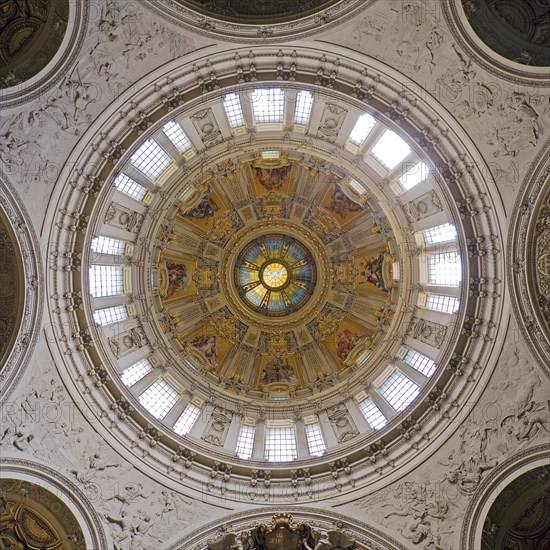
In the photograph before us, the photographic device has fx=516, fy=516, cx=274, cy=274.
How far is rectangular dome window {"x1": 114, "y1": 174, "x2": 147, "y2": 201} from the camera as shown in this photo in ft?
76.6

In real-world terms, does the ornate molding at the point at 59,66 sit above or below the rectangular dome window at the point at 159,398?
above

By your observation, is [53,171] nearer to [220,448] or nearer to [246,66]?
[246,66]

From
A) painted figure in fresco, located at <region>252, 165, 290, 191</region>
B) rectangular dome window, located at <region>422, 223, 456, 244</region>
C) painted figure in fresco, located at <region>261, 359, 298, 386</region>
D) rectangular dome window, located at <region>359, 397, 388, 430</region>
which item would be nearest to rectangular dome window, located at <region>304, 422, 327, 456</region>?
rectangular dome window, located at <region>359, 397, 388, 430</region>

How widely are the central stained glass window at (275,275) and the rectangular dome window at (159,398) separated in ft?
27.9

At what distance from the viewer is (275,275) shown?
33812 millimetres

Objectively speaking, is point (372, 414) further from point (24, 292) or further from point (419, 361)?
point (24, 292)

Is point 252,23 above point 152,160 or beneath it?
beneath

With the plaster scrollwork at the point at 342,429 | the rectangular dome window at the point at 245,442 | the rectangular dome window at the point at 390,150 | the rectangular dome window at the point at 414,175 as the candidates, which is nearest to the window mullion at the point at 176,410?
the plaster scrollwork at the point at 342,429

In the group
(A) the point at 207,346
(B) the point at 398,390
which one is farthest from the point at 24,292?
(B) the point at 398,390

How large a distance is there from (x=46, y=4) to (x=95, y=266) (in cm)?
1093

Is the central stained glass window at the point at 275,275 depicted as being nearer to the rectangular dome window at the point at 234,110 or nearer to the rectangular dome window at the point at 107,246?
the rectangular dome window at the point at 107,246

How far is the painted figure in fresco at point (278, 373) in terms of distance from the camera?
31.0 m

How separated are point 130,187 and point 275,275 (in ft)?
40.6

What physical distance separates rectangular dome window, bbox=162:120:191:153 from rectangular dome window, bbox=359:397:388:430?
15.8 meters
